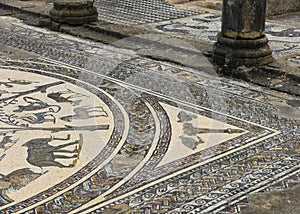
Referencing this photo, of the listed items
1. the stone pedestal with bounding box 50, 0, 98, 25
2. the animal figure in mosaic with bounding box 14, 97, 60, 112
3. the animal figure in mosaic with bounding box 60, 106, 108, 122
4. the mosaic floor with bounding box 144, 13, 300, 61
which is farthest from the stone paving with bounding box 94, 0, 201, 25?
the animal figure in mosaic with bounding box 60, 106, 108, 122

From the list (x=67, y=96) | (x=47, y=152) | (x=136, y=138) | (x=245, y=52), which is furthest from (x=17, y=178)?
(x=245, y=52)

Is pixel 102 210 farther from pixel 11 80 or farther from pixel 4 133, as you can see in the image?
pixel 11 80

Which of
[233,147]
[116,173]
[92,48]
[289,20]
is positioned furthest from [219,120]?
[289,20]

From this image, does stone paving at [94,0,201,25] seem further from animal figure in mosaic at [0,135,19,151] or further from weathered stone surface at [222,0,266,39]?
animal figure in mosaic at [0,135,19,151]

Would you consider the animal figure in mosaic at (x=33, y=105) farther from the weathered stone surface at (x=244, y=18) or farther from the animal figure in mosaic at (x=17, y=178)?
the weathered stone surface at (x=244, y=18)

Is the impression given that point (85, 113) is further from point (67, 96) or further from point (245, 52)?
point (245, 52)

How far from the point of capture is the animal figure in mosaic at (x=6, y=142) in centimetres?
420

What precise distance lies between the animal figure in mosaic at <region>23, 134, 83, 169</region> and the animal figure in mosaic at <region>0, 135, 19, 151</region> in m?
0.11

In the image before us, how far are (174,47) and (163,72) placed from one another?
88cm

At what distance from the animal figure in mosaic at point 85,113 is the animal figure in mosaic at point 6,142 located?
0.55m

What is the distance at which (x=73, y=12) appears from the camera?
314 inches

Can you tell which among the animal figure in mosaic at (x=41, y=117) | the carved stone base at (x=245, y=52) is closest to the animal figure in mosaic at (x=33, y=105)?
the animal figure in mosaic at (x=41, y=117)

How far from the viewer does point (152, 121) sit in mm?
4719

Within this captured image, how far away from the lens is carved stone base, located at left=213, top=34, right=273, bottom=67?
588 centimetres
